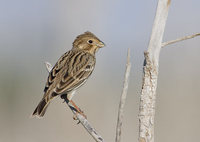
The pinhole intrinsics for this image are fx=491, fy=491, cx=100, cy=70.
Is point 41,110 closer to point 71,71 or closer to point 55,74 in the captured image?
point 55,74

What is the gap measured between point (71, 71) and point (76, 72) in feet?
0.19

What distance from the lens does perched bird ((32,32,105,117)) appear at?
5.08m

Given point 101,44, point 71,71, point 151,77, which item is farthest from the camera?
point 101,44

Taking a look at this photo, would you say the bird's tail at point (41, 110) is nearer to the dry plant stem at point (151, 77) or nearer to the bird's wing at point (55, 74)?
the bird's wing at point (55, 74)

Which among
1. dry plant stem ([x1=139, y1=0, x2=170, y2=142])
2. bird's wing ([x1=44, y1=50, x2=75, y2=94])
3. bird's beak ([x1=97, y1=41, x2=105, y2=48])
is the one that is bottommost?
dry plant stem ([x1=139, y1=0, x2=170, y2=142])

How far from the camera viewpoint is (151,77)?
11.8 feet

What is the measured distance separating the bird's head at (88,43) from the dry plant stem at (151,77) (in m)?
2.30

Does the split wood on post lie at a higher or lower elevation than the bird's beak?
lower

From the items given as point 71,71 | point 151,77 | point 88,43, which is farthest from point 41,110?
point 151,77

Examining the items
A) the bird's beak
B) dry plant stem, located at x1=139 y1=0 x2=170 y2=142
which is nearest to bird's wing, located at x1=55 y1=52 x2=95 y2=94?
the bird's beak

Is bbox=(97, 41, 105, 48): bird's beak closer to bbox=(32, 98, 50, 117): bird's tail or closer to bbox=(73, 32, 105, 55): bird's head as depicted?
bbox=(73, 32, 105, 55): bird's head

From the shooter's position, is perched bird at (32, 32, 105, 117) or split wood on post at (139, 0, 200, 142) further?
perched bird at (32, 32, 105, 117)

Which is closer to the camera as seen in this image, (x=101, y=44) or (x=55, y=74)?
(x=55, y=74)

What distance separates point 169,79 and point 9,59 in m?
4.60
